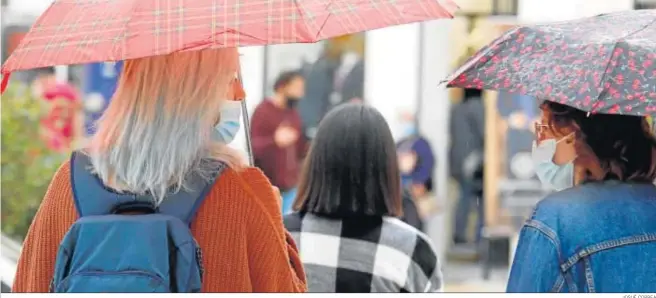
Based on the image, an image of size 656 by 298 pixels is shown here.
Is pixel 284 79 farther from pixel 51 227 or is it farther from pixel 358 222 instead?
pixel 51 227

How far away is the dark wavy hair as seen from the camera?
123 inches

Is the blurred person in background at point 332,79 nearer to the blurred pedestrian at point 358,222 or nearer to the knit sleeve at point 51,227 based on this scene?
the blurred pedestrian at point 358,222

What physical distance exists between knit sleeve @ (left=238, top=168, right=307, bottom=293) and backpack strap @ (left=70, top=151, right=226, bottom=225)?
12 cm

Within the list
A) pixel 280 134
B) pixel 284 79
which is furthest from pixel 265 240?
pixel 284 79

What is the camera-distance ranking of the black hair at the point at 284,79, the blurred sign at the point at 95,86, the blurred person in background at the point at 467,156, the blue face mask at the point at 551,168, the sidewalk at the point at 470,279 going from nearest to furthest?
1. the blue face mask at the point at 551,168
2. the sidewalk at the point at 470,279
3. the black hair at the point at 284,79
4. the blurred sign at the point at 95,86
5. the blurred person in background at the point at 467,156

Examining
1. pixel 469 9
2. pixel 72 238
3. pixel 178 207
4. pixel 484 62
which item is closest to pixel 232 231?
pixel 178 207

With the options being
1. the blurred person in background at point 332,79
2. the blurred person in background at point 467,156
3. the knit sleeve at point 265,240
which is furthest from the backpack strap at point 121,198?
the blurred person in background at point 467,156

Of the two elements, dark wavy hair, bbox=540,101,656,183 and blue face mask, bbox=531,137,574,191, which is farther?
blue face mask, bbox=531,137,574,191

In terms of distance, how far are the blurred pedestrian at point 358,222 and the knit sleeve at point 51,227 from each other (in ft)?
3.79

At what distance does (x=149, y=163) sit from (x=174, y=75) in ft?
0.80

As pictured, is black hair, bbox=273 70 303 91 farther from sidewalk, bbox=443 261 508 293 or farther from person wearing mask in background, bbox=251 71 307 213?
sidewalk, bbox=443 261 508 293

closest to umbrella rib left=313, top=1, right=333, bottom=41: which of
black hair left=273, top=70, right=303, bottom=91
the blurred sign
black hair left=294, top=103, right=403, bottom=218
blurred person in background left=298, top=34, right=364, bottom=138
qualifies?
black hair left=294, top=103, right=403, bottom=218

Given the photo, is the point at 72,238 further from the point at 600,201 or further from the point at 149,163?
the point at 600,201

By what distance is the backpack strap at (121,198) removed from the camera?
9.34 feet
